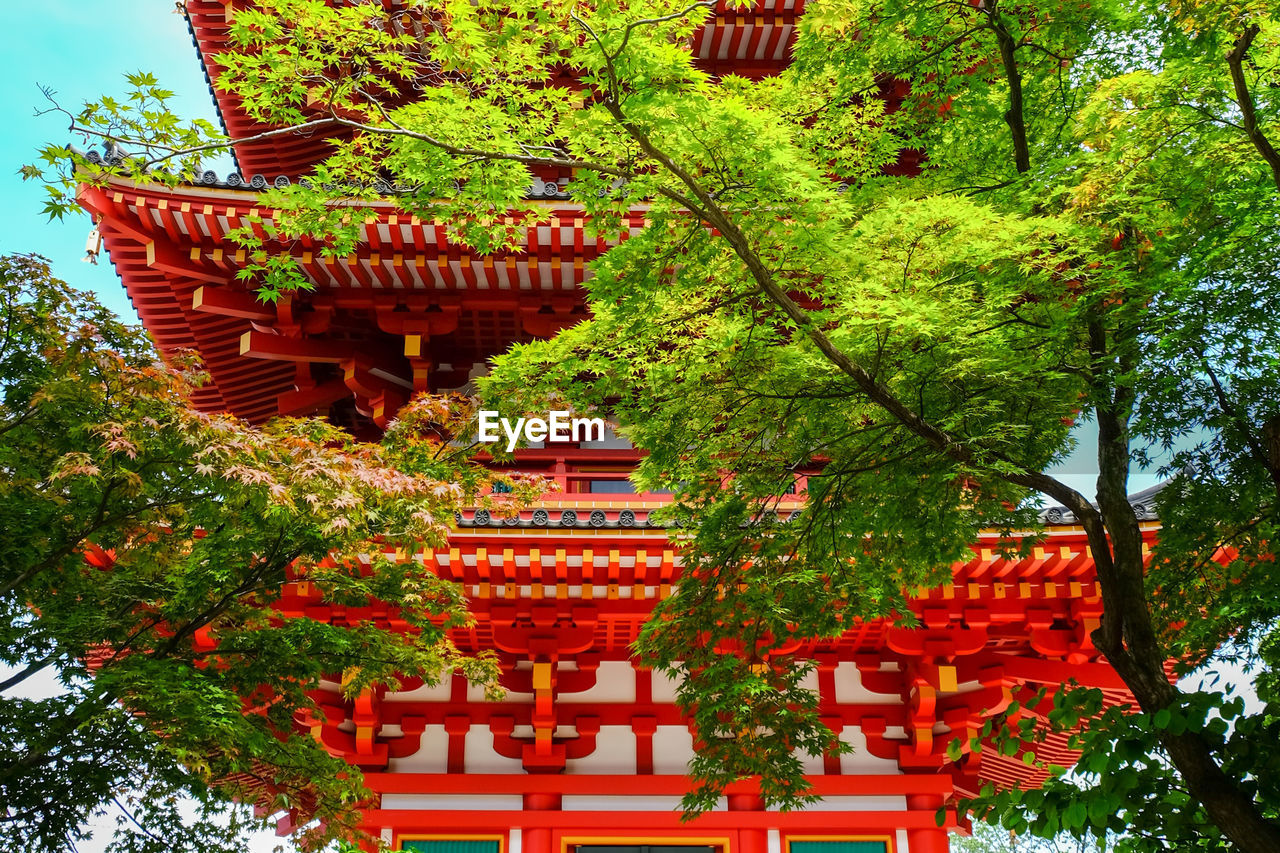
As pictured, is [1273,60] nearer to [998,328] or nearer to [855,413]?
[998,328]

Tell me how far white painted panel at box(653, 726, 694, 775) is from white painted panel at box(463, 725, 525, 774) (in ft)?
3.82

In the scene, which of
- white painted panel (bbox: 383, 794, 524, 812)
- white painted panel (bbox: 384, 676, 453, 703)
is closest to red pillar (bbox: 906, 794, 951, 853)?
white painted panel (bbox: 383, 794, 524, 812)

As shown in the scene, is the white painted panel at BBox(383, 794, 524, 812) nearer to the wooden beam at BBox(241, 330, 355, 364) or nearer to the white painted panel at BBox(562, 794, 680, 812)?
the white painted panel at BBox(562, 794, 680, 812)

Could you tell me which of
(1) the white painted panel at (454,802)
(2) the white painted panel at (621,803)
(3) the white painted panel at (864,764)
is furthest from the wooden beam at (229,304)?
(3) the white painted panel at (864,764)

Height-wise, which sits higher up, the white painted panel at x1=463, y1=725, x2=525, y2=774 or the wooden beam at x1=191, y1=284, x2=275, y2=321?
the wooden beam at x1=191, y1=284, x2=275, y2=321

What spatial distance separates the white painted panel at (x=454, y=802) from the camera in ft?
27.9

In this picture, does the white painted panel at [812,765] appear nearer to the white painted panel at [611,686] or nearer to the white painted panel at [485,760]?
the white painted panel at [611,686]

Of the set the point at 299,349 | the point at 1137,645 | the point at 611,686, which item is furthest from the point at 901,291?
the point at 299,349

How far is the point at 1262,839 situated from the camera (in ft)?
13.3

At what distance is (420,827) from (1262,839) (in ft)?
20.8

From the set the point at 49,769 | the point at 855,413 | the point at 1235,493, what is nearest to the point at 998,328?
the point at 855,413

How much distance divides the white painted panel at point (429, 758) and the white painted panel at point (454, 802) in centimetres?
21

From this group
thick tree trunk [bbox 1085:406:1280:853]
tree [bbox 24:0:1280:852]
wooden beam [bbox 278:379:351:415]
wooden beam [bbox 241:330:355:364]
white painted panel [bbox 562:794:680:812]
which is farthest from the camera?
wooden beam [bbox 278:379:351:415]

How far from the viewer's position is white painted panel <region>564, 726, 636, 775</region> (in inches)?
343
